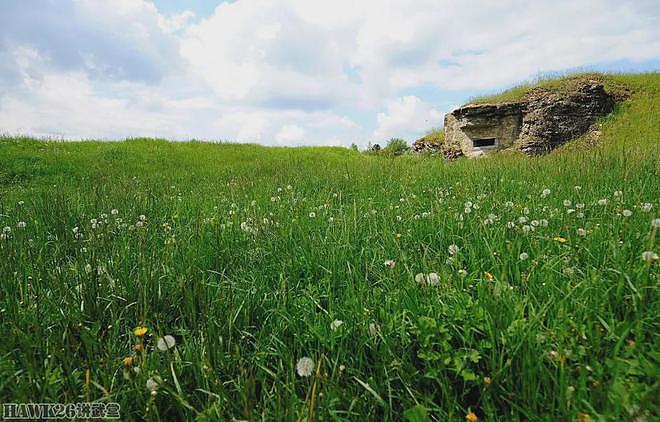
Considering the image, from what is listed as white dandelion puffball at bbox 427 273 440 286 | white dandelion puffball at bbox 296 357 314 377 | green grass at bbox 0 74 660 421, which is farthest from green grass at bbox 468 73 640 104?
white dandelion puffball at bbox 296 357 314 377

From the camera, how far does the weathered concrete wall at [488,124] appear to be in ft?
55.7

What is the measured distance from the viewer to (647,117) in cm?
1510

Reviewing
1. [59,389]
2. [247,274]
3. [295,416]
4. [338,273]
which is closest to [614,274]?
[338,273]

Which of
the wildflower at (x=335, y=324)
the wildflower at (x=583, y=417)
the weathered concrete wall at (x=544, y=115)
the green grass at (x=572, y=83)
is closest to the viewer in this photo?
the wildflower at (x=583, y=417)

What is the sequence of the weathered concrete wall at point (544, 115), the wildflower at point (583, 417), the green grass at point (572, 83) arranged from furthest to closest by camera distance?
1. the green grass at point (572, 83)
2. the weathered concrete wall at point (544, 115)
3. the wildflower at point (583, 417)

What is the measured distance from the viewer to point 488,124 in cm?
1744

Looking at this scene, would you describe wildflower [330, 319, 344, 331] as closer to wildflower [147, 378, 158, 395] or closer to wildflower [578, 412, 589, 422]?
wildflower [147, 378, 158, 395]

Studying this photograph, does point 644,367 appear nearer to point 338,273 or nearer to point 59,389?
point 338,273

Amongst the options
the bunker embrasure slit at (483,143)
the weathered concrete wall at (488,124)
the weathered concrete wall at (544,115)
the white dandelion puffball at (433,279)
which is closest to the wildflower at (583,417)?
the white dandelion puffball at (433,279)

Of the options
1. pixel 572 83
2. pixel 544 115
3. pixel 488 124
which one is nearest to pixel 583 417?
pixel 544 115

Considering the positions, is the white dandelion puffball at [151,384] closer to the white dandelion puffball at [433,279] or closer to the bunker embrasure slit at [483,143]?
the white dandelion puffball at [433,279]

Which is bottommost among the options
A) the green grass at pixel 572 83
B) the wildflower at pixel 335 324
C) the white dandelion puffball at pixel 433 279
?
the wildflower at pixel 335 324

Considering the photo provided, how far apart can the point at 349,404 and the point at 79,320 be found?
1.50 metres

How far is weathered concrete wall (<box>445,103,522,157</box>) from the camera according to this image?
16984 millimetres
